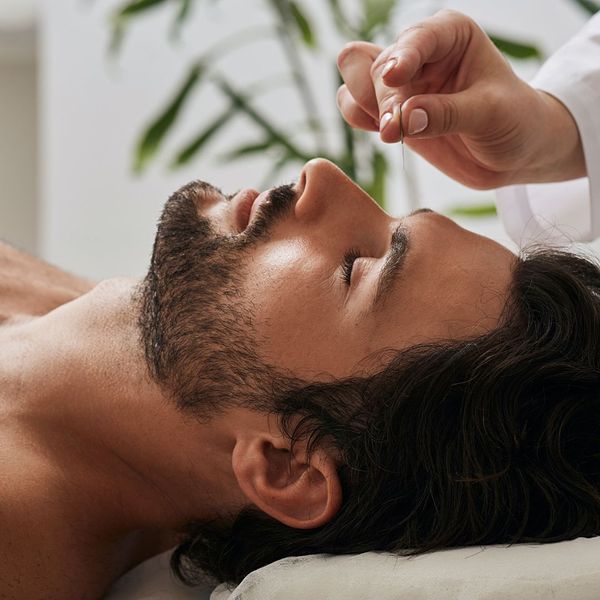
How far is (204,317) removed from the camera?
1.21 metres

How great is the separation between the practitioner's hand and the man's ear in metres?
0.39

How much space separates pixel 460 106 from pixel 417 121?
14cm

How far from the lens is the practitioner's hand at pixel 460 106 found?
1.19 meters

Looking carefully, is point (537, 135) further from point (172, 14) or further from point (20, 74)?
point (20, 74)

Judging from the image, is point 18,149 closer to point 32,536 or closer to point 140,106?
point 140,106

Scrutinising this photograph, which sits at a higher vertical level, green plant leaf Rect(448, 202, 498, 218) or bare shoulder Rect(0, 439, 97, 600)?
bare shoulder Rect(0, 439, 97, 600)

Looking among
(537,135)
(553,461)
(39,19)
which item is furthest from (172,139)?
(553,461)

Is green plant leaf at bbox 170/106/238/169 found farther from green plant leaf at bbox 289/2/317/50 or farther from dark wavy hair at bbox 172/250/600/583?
dark wavy hair at bbox 172/250/600/583

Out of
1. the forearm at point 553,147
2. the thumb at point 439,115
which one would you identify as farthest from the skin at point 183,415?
the forearm at point 553,147

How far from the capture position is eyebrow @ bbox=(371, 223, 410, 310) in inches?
45.1

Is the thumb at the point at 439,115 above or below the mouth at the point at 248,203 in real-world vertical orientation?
above

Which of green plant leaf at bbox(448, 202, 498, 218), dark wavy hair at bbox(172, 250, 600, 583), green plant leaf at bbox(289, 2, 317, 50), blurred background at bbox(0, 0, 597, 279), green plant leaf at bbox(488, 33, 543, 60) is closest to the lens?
dark wavy hair at bbox(172, 250, 600, 583)

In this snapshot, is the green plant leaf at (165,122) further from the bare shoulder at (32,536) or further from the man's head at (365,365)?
the bare shoulder at (32,536)

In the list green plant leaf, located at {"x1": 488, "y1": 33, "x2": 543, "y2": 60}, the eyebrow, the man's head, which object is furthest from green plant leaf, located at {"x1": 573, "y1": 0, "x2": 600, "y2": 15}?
the eyebrow
